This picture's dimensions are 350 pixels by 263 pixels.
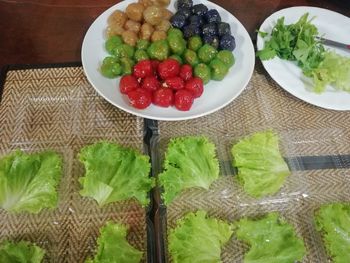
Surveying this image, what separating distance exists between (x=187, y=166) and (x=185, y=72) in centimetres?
38

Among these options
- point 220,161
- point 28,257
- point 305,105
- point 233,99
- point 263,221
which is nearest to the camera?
point 28,257

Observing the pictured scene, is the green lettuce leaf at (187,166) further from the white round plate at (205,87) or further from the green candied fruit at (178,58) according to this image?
the green candied fruit at (178,58)

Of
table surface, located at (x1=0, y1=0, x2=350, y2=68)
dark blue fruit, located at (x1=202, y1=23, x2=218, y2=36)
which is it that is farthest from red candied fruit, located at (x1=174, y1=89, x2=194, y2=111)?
table surface, located at (x1=0, y1=0, x2=350, y2=68)

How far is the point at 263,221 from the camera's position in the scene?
112 cm

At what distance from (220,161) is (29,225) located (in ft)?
2.14

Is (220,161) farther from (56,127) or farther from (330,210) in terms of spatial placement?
(56,127)

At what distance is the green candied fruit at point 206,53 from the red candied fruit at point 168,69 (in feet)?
0.42

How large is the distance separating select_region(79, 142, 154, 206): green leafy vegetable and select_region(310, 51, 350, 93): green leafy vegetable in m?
0.76

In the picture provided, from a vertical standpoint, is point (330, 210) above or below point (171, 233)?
above

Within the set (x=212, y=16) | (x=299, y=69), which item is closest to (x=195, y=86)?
(x=212, y=16)

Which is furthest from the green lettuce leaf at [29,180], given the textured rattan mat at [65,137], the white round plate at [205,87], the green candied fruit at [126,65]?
the green candied fruit at [126,65]

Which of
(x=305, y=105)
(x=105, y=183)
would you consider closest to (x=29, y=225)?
(x=105, y=183)

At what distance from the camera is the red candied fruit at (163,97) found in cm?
131

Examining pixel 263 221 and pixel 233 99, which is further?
pixel 233 99
